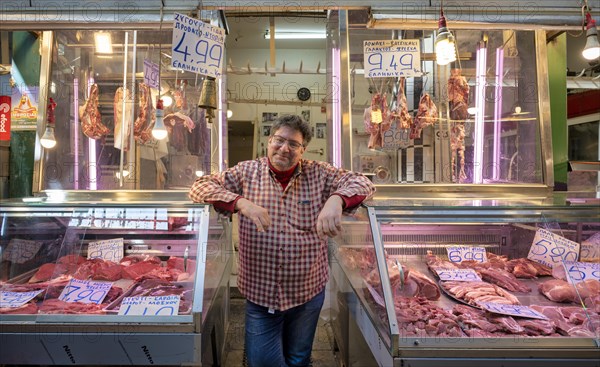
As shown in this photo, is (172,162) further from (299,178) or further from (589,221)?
(589,221)

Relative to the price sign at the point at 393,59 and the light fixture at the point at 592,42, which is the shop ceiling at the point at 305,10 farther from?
the light fixture at the point at 592,42

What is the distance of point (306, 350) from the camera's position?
99.0 inches

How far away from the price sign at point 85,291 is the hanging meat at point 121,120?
183 cm

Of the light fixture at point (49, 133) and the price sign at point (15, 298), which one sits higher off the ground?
the light fixture at point (49, 133)

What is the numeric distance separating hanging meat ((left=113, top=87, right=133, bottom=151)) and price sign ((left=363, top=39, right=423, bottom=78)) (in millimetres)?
2510

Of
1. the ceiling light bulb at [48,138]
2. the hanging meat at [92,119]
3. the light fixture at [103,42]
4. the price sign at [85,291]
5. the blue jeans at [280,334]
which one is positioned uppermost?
the light fixture at [103,42]

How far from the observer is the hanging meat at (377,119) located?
13.2ft

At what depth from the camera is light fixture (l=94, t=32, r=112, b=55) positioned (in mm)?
4156

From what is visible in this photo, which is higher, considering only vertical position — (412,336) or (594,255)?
(594,255)

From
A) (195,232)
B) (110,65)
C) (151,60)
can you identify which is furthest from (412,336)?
(110,65)

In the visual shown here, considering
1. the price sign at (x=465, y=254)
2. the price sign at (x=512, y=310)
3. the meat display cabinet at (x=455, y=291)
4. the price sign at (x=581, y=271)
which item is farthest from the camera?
the price sign at (x=465, y=254)

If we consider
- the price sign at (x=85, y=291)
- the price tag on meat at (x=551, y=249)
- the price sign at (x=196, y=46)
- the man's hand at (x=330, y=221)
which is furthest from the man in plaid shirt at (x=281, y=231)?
→ the price tag on meat at (x=551, y=249)

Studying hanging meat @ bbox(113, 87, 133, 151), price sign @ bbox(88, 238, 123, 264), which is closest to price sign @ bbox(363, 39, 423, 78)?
hanging meat @ bbox(113, 87, 133, 151)

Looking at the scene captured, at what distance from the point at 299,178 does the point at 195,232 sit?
83 centimetres
